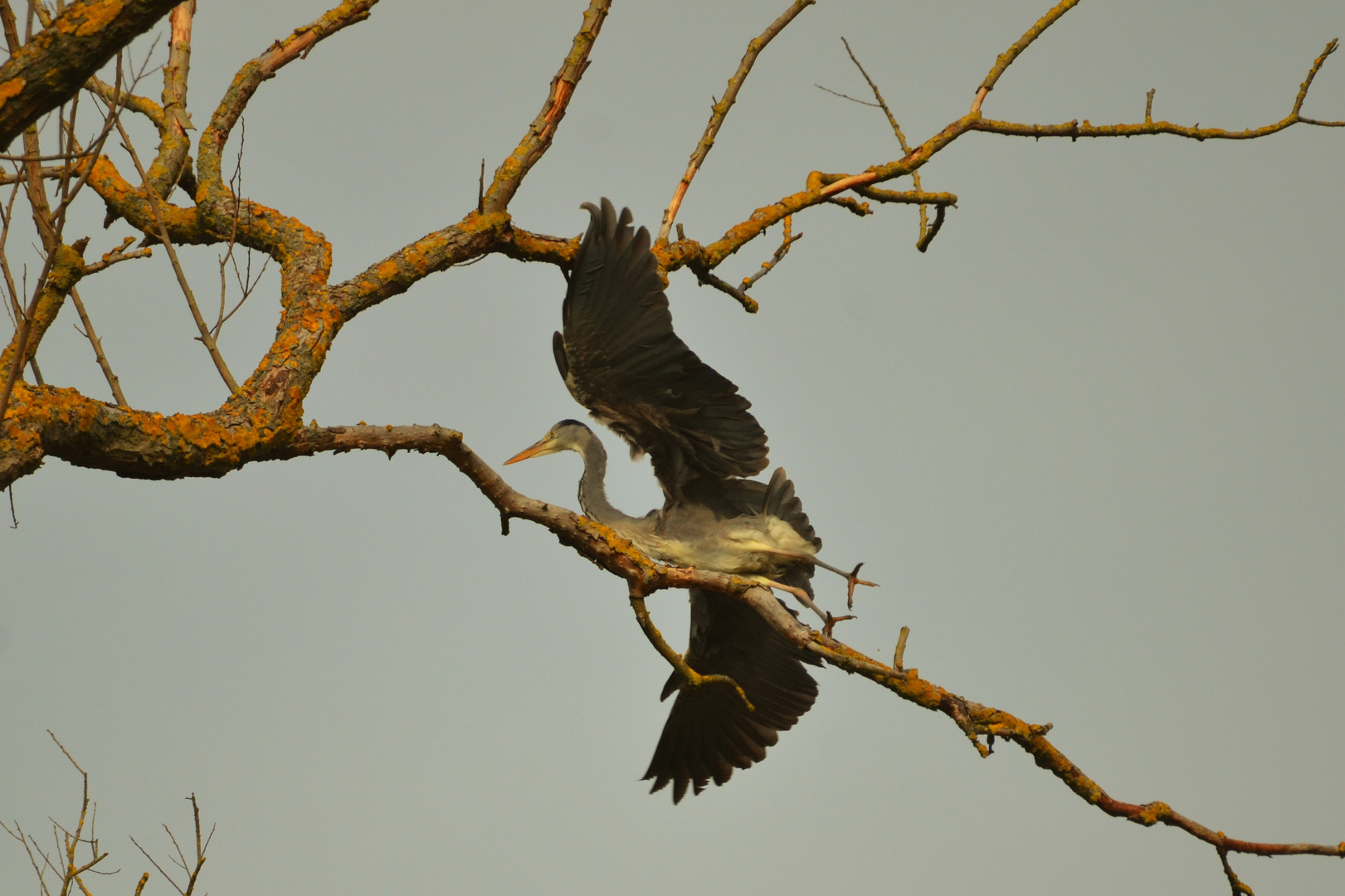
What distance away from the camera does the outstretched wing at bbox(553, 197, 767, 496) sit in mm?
3967

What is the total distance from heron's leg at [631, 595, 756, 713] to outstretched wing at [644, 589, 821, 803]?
154 centimetres

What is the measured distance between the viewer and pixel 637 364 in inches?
161

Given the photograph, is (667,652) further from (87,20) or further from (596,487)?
(87,20)

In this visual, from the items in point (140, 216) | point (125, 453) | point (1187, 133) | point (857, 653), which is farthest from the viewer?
point (1187, 133)

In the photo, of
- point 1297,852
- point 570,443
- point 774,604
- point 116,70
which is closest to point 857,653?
point 774,604

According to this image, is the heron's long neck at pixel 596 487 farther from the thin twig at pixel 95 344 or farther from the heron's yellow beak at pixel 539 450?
the thin twig at pixel 95 344

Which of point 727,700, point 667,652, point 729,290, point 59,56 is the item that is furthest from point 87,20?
point 727,700

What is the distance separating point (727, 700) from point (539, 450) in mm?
1499

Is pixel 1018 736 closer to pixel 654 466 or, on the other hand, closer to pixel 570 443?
pixel 654 466

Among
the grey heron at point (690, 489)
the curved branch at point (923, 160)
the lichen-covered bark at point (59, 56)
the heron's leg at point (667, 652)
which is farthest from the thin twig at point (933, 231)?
the lichen-covered bark at point (59, 56)

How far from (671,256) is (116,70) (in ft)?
7.55

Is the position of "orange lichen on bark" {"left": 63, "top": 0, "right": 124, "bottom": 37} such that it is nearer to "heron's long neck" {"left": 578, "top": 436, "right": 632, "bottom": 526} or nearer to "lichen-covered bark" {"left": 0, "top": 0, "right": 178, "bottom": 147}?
"lichen-covered bark" {"left": 0, "top": 0, "right": 178, "bottom": 147}

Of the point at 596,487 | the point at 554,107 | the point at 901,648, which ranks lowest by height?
the point at 901,648

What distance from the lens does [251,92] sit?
4.15 metres
